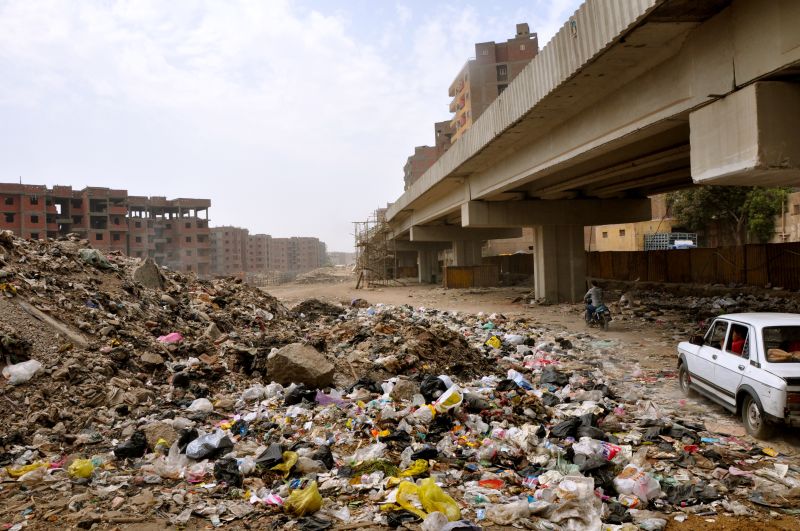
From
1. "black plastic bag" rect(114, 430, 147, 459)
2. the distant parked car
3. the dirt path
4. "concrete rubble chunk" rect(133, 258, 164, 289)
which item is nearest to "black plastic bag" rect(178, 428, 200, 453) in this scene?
"black plastic bag" rect(114, 430, 147, 459)

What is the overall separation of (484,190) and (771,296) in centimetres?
1018

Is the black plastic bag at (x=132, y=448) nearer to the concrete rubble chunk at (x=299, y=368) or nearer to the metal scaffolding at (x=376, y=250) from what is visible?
the concrete rubble chunk at (x=299, y=368)

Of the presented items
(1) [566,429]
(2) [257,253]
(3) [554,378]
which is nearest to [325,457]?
(1) [566,429]

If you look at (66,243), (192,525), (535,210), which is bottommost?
(192,525)

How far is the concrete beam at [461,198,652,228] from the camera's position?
66.2 ft

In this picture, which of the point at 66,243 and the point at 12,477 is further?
the point at 66,243

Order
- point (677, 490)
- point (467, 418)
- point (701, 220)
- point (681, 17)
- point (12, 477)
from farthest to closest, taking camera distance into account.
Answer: point (701, 220) < point (681, 17) < point (467, 418) < point (12, 477) < point (677, 490)

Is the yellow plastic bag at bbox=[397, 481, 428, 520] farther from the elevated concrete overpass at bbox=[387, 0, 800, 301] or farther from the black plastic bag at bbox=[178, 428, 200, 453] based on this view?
the elevated concrete overpass at bbox=[387, 0, 800, 301]

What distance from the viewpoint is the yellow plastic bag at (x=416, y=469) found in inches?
186

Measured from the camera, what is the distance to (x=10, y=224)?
53188mm

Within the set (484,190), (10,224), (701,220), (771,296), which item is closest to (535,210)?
(484,190)

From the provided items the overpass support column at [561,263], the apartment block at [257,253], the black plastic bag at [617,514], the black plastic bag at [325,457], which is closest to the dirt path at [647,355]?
the overpass support column at [561,263]

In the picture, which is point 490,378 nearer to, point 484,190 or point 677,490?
point 677,490

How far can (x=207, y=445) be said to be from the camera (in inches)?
205
